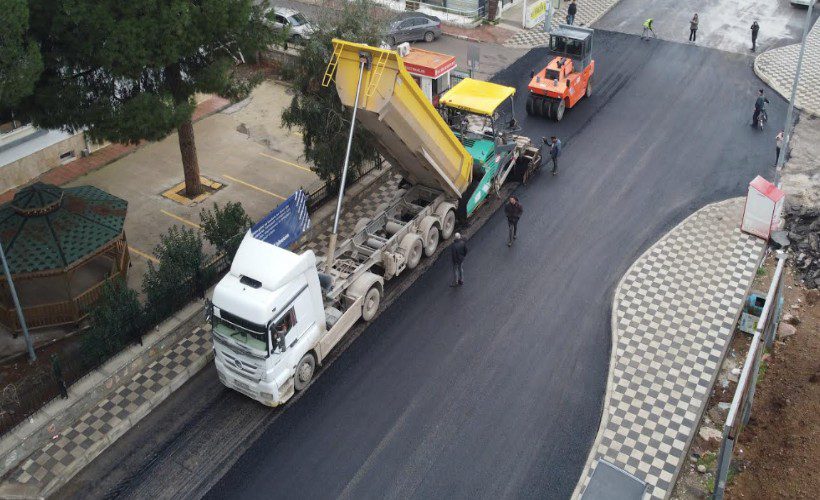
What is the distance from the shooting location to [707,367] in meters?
17.1

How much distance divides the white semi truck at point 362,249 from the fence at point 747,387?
27.1 feet

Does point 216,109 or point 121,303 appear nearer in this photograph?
point 121,303

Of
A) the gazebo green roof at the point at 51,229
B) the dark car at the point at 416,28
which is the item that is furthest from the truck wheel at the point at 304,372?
the dark car at the point at 416,28

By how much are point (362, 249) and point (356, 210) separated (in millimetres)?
3785

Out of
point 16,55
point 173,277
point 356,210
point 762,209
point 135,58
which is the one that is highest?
point 16,55

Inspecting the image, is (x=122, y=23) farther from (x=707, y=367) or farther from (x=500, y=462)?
(x=707, y=367)

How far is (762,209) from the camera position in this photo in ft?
68.4

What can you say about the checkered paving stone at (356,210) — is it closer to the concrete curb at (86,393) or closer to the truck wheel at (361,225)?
the truck wheel at (361,225)

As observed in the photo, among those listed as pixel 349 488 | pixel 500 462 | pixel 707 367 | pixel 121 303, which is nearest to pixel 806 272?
→ pixel 707 367

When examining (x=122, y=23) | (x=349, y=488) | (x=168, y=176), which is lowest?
(x=349, y=488)

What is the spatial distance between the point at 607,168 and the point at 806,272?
7.00 m

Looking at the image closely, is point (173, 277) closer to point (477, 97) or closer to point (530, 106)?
point (477, 97)

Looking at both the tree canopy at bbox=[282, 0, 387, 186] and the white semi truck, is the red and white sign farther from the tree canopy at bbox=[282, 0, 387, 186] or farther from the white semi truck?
the tree canopy at bbox=[282, 0, 387, 186]

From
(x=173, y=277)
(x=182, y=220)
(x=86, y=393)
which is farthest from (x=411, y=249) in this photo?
(x=86, y=393)
